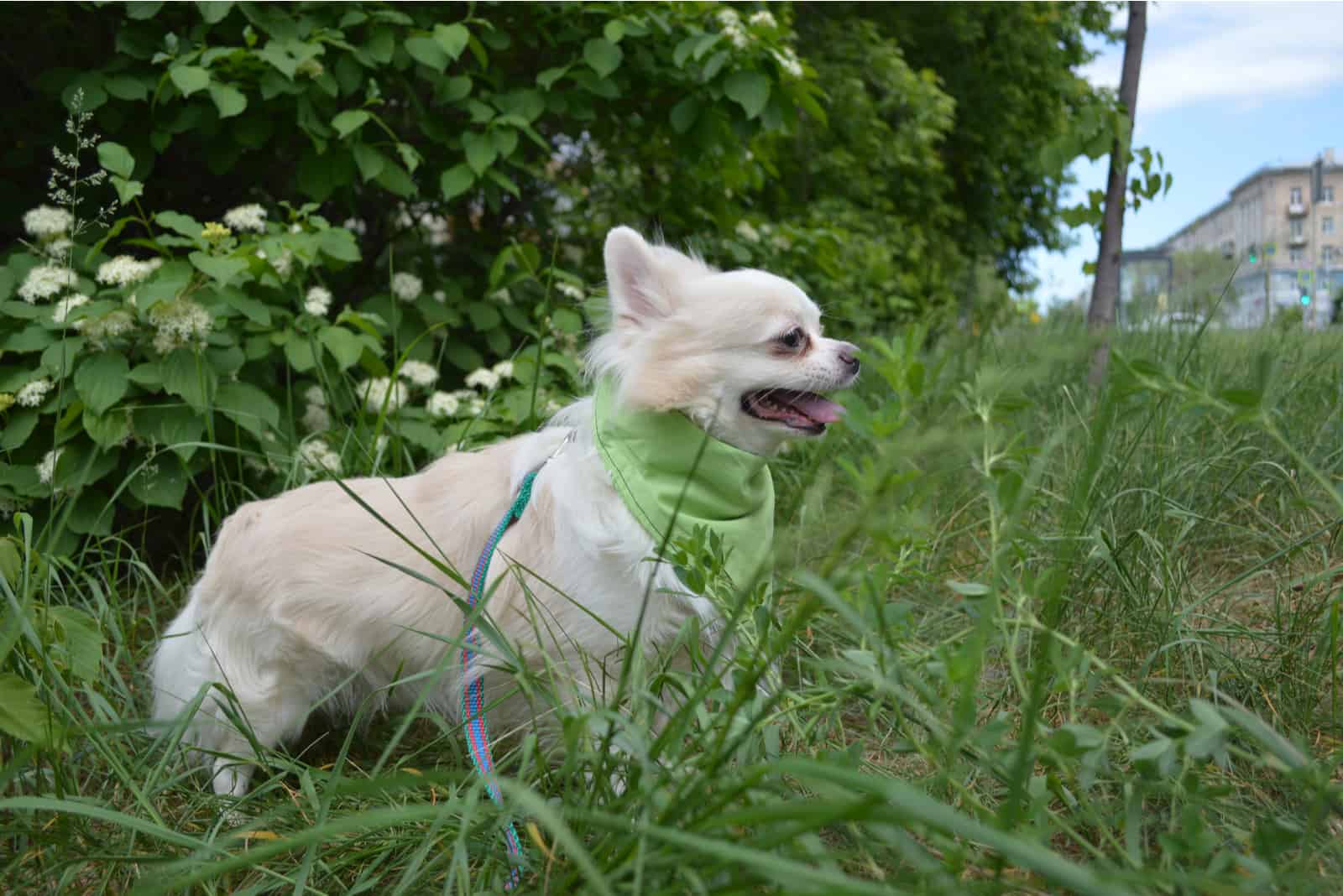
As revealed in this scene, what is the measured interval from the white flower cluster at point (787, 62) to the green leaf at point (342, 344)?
2.19m

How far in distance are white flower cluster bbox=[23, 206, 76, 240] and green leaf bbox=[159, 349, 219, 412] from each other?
1.97 ft

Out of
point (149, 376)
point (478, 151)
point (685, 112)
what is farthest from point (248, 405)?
point (685, 112)

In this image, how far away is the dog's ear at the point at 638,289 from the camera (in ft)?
7.74

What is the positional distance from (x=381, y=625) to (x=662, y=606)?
71 centimetres

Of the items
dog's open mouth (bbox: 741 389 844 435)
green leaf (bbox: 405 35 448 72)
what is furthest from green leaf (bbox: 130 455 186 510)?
dog's open mouth (bbox: 741 389 844 435)

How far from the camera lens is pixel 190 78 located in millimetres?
3279

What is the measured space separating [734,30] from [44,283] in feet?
9.09

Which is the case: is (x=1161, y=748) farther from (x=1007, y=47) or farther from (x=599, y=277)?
(x=1007, y=47)

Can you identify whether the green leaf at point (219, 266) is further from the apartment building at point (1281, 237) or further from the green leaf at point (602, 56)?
the apartment building at point (1281, 237)

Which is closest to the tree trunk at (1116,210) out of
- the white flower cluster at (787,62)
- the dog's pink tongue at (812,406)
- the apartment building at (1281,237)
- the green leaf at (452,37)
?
the apartment building at (1281,237)

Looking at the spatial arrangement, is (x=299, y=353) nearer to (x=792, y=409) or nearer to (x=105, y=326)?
(x=105, y=326)

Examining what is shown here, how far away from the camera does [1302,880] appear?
96cm

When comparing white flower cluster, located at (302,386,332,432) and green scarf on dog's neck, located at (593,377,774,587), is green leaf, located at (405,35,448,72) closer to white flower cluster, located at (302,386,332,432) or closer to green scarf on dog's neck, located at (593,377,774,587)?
white flower cluster, located at (302,386,332,432)

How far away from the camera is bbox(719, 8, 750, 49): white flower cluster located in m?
3.98
